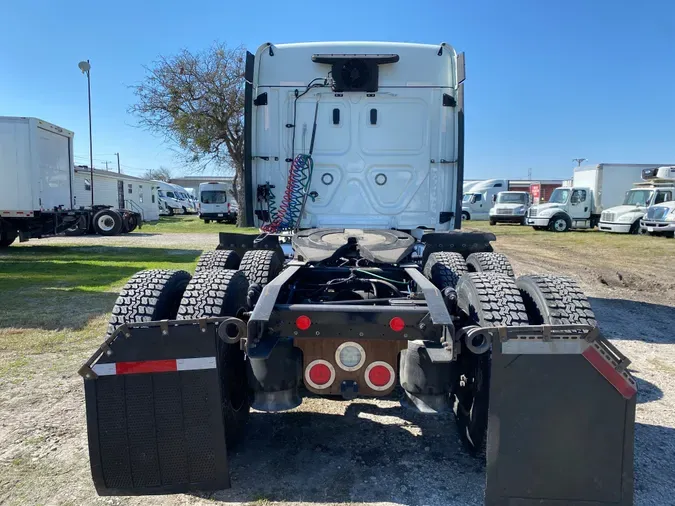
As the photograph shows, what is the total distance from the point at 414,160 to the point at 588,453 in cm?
381

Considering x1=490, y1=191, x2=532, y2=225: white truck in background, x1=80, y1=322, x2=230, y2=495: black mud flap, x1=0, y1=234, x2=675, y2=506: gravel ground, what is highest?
x1=490, y1=191, x2=532, y2=225: white truck in background

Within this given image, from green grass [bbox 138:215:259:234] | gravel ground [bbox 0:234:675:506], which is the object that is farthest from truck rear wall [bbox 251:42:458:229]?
green grass [bbox 138:215:259:234]

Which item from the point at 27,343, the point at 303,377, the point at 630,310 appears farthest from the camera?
the point at 630,310

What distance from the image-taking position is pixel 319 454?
316 centimetres

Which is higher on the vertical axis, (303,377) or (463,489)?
(303,377)

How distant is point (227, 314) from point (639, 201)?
2450 cm

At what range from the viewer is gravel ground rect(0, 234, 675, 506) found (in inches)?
106

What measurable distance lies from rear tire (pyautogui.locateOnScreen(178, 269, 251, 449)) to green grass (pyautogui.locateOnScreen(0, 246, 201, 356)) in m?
2.80

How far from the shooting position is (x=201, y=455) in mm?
2439

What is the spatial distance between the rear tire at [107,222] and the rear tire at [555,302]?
61.8 ft

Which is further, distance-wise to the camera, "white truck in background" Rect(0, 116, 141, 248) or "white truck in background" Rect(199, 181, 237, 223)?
"white truck in background" Rect(199, 181, 237, 223)

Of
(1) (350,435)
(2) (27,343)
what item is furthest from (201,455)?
(2) (27,343)

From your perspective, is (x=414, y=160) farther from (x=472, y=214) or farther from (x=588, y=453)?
(x=472, y=214)

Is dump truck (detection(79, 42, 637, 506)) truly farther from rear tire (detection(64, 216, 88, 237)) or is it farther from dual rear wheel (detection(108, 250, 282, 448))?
rear tire (detection(64, 216, 88, 237))
